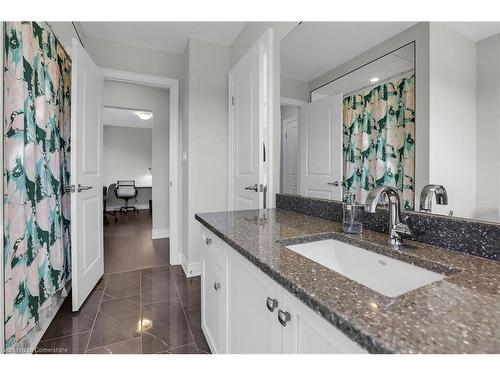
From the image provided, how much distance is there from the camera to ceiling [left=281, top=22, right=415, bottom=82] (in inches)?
42.2

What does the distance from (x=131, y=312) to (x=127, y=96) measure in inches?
109

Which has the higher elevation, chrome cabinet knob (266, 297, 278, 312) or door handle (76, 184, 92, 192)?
door handle (76, 184, 92, 192)

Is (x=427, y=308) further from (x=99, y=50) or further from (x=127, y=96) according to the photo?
(x=127, y=96)

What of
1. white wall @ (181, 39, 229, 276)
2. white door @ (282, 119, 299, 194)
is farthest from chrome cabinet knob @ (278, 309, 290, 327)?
white wall @ (181, 39, 229, 276)

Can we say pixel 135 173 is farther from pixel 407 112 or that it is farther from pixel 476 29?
pixel 476 29

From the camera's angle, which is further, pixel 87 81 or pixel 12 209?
pixel 87 81

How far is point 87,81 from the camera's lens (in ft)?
6.75

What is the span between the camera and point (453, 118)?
2.63 feet

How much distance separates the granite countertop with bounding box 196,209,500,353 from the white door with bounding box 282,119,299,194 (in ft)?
2.70

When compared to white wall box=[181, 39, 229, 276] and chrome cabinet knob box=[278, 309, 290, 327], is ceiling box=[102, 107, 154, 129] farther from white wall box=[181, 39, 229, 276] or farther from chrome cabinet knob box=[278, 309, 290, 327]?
chrome cabinet knob box=[278, 309, 290, 327]

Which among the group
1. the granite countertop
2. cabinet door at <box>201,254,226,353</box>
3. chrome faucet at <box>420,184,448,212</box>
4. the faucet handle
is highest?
chrome faucet at <box>420,184,448,212</box>

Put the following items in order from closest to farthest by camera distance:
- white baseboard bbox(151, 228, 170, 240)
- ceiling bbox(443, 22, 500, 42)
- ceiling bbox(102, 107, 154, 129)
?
ceiling bbox(443, 22, 500, 42) → white baseboard bbox(151, 228, 170, 240) → ceiling bbox(102, 107, 154, 129)
